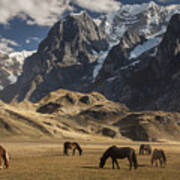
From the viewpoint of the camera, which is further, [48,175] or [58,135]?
[58,135]

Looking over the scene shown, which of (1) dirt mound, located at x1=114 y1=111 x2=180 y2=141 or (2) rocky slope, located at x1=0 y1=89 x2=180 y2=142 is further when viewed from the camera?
(1) dirt mound, located at x1=114 y1=111 x2=180 y2=141

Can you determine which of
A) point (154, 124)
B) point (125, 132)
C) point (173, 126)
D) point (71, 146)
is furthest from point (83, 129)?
point (71, 146)

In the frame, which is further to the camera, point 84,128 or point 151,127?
point 84,128

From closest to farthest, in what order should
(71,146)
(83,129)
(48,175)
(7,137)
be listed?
1. (48,175)
2. (71,146)
3. (7,137)
4. (83,129)

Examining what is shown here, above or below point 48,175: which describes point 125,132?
above

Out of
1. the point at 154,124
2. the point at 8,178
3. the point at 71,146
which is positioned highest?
the point at 154,124

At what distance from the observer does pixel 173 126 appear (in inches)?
7254

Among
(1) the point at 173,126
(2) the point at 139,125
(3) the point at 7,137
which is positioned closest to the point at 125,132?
(2) the point at 139,125

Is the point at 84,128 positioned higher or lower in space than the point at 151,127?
higher

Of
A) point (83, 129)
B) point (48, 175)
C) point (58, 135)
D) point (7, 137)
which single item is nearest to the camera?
point (48, 175)

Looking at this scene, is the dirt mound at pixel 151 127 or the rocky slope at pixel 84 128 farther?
the dirt mound at pixel 151 127

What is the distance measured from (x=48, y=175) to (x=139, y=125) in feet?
500

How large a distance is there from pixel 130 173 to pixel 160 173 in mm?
3045

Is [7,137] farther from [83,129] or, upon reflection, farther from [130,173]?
[130,173]
